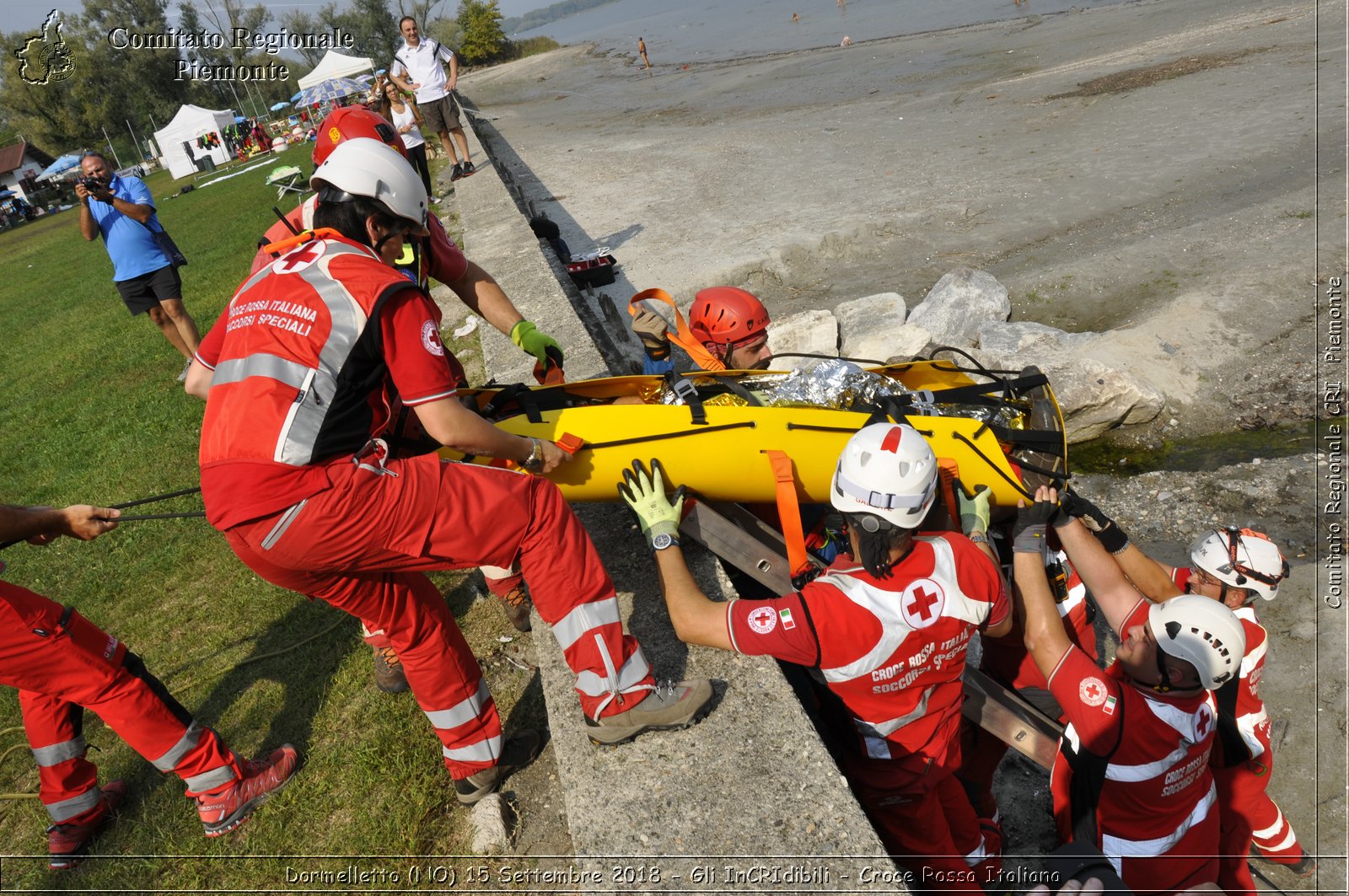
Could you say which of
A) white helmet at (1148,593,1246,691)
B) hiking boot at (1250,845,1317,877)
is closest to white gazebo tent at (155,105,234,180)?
white helmet at (1148,593,1246,691)

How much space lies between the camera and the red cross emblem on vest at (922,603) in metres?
2.49

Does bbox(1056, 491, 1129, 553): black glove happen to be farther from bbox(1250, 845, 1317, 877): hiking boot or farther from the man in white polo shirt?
the man in white polo shirt

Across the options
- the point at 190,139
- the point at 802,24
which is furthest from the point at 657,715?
the point at 190,139

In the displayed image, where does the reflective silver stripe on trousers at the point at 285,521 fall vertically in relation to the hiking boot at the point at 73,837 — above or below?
above

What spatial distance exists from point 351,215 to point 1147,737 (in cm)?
304

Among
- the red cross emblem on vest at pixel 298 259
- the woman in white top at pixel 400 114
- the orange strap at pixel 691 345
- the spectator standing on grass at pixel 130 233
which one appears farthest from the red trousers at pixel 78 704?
the woman in white top at pixel 400 114

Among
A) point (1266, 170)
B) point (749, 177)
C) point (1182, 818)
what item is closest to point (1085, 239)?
point (1266, 170)

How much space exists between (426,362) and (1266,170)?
987 cm

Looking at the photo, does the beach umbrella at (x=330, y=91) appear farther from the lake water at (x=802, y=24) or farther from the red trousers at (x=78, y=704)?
the red trousers at (x=78, y=704)

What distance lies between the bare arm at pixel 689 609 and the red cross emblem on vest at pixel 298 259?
149 centimetres

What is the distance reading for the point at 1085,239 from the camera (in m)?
8.37

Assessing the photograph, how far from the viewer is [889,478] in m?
2.56

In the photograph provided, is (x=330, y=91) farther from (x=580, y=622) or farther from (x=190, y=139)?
(x=580, y=622)

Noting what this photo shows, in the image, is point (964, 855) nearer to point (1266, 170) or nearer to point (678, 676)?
point (678, 676)
